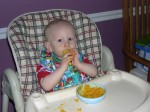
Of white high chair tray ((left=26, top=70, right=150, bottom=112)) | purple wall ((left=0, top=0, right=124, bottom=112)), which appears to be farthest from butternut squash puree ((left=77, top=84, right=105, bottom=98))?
purple wall ((left=0, top=0, right=124, bottom=112))

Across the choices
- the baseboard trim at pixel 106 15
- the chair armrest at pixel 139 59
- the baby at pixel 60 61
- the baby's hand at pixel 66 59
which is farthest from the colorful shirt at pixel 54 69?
the baseboard trim at pixel 106 15

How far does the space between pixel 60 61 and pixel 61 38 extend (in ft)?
0.38

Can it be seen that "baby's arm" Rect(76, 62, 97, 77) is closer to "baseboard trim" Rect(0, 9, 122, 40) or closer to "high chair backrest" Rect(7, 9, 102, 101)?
"high chair backrest" Rect(7, 9, 102, 101)

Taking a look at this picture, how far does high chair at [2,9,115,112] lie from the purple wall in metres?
0.23

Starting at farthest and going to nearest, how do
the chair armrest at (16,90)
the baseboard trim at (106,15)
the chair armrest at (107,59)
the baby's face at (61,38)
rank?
the baseboard trim at (106,15) → the chair armrest at (107,59) → the baby's face at (61,38) → the chair armrest at (16,90)

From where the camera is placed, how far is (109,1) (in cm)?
185

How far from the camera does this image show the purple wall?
4.88 ft

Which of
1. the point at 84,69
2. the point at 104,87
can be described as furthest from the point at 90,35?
the point at 104,87

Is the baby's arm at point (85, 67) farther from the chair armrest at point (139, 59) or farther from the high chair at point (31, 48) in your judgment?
the chair armrest at point (139, 59)

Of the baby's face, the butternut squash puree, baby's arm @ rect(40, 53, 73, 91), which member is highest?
the baby's face

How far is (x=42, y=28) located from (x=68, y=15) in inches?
6.3

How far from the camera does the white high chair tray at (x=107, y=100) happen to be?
99 cm

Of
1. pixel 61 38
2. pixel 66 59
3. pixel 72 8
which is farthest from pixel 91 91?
pixel 72 8

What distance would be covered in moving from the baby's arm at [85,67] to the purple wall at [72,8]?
0.52 m
